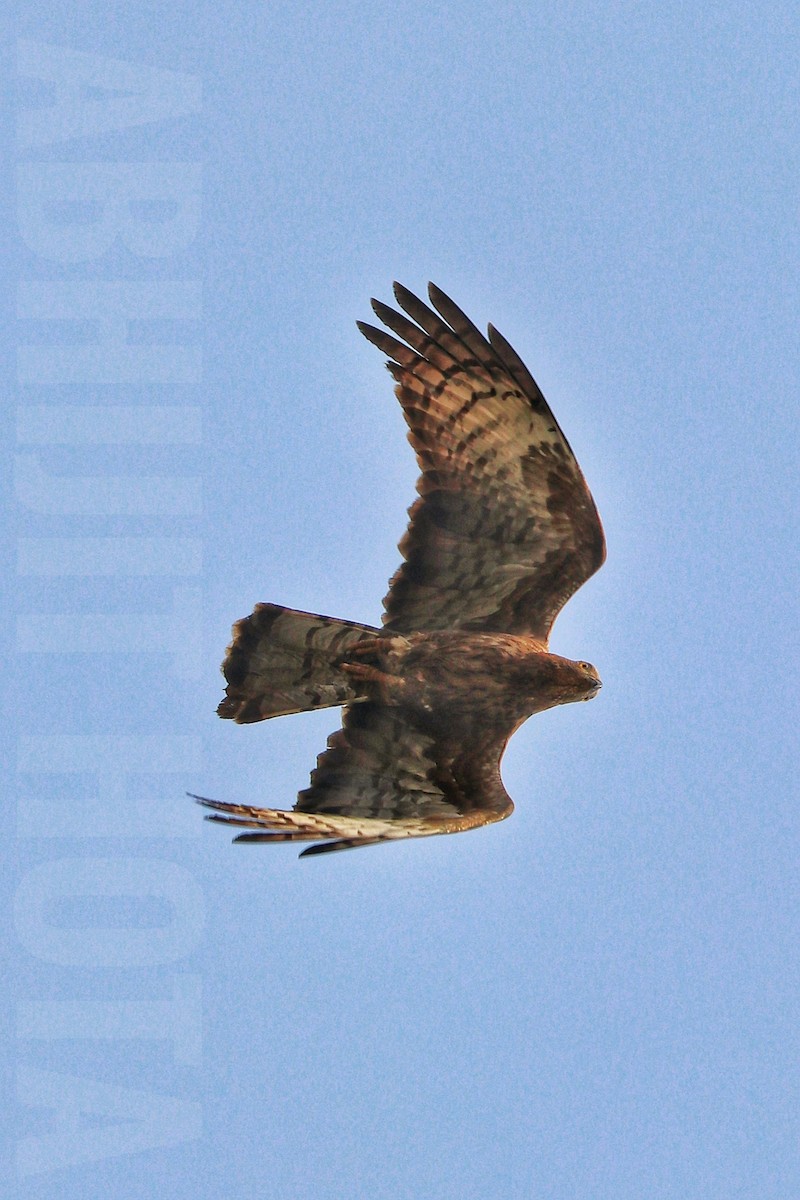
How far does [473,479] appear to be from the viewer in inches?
442

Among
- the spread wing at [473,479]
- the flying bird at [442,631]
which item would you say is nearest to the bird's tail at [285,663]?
the flying bird at [442,631]

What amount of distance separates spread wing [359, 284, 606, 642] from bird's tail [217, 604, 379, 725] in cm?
43

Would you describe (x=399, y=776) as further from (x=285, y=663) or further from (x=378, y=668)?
(x=285, y=663)

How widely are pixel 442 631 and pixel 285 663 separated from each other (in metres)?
0.99

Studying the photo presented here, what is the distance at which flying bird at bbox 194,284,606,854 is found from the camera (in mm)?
11078

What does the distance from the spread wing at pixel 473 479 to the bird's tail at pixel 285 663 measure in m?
0.43

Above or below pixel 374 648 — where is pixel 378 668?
below

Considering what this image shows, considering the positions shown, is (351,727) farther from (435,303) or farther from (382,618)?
(435,303)

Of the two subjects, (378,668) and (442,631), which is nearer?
(378,668)

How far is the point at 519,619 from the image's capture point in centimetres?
1148

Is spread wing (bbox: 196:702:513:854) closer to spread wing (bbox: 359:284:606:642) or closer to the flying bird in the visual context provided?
the flying bird

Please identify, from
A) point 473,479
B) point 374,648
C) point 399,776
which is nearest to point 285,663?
point 374,648

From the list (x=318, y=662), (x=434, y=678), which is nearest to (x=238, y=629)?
(x=318, y=662)

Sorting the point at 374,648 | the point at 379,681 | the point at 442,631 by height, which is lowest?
the point at 379,681
